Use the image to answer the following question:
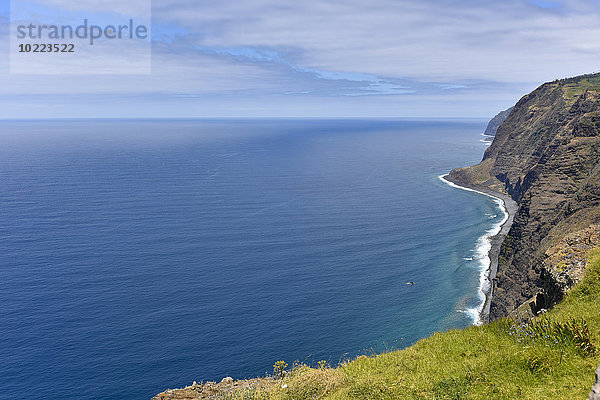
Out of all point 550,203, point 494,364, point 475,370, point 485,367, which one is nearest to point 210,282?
point 475,370

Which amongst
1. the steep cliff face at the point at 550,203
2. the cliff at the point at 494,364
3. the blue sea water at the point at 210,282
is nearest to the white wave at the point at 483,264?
the blue sea water at the point at 210,282

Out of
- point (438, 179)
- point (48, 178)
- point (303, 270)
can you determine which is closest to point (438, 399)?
point (303, 270)

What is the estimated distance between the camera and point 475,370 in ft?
44.5

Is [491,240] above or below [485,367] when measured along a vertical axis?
below

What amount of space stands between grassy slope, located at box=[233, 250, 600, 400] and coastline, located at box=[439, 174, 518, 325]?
181ft

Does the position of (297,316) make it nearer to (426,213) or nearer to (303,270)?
(303,270)

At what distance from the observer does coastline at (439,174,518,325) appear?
71.0 metres

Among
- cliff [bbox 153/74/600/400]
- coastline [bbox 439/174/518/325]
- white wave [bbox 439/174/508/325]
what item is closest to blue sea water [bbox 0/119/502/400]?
white wave [bbox 439/174/508/325]

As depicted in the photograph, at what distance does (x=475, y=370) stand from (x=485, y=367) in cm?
42

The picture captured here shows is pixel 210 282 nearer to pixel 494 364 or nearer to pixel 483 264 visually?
pixel 483 264

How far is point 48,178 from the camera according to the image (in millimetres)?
166500

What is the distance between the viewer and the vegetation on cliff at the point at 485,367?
12.1m

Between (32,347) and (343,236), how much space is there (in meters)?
71.9

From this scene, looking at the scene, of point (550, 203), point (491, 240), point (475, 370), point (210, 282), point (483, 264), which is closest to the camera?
point (475, 370)
